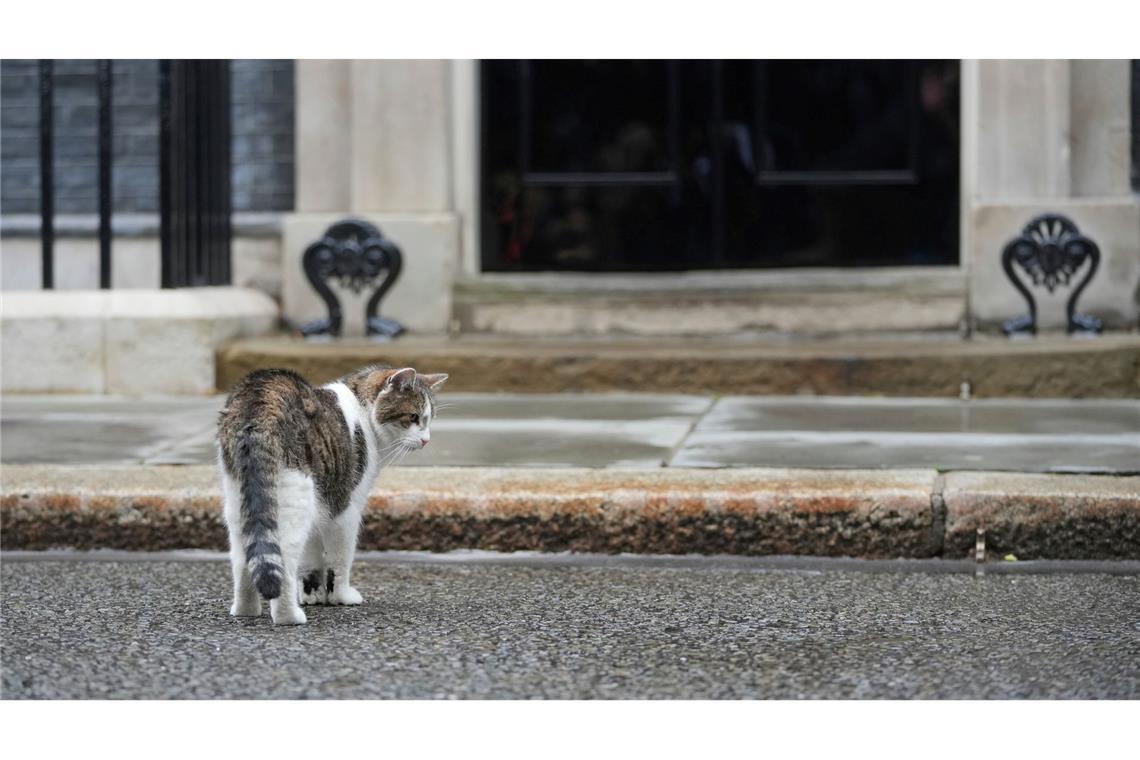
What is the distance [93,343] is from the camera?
23.1 feet

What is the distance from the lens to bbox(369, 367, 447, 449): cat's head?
3.89 meters

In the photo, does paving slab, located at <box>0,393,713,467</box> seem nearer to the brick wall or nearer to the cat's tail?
the cat's tail

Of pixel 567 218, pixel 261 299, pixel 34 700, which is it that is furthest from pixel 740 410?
pixel 34 700

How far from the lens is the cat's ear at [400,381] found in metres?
3.86

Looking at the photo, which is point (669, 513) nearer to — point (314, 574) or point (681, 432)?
point (314, 574)

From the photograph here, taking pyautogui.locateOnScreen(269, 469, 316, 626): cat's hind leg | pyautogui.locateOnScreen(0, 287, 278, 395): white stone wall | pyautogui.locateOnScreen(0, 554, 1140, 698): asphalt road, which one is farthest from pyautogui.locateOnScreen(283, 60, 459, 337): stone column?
pyautogui.locateOnScreen(269, 469, 316, 626): cat's hind leg

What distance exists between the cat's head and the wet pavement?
3.37 feet

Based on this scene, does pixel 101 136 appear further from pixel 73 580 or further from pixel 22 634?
pixel 22 634

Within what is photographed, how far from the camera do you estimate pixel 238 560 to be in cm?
357

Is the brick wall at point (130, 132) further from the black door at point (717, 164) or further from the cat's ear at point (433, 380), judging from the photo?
the cat's ear at point (433, 380)

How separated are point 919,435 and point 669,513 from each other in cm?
148

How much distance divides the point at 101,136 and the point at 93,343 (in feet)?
2.90

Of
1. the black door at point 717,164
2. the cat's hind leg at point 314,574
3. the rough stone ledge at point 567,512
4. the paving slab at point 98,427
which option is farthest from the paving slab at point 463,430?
the black door at point 717,164

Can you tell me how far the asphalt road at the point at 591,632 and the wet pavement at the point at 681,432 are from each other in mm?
768
